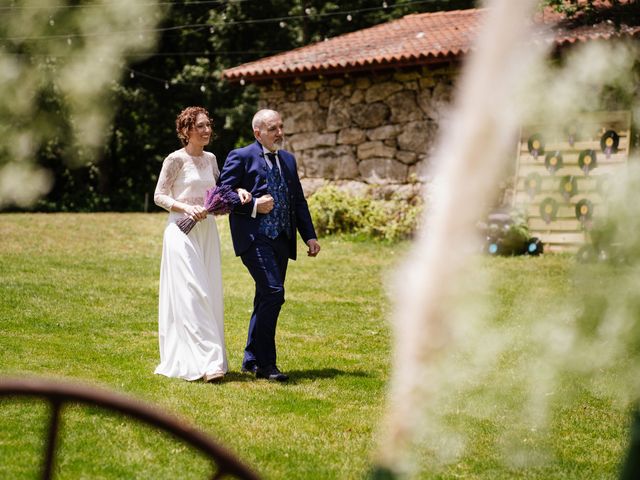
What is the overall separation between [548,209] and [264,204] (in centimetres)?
441

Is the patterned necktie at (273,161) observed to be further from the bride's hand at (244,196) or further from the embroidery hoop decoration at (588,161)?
the embroidery hoop decoration at (588,161)

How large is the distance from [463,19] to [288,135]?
13.4ft

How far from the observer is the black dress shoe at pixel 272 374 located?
5.48m

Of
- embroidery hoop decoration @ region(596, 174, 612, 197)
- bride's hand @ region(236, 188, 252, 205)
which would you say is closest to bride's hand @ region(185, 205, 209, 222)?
bride's hand @ region(236, 188, 252, 205)

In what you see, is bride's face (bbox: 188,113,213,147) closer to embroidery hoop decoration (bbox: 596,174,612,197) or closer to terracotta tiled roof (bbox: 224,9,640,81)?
embroidery hoop decoration (bbox: 596,174,612,197)

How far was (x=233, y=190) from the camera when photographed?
213 inches

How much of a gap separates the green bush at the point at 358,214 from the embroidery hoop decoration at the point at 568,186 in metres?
12.5

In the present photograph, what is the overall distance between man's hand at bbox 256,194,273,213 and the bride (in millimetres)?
386

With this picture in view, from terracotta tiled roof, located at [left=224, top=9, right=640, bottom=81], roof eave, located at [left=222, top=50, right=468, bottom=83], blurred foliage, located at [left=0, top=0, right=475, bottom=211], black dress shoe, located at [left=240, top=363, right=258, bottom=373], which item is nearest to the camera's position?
black dress shoe, located at [left=240, top=363, right=258, bottom=373]

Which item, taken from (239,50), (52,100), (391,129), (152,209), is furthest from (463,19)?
(52,100)

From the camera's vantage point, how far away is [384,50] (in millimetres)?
14672

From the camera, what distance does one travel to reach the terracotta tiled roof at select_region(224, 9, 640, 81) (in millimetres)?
13758

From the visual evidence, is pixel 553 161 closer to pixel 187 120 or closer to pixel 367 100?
pixel 187 120

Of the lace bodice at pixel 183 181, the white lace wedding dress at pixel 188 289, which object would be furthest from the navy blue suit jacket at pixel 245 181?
the white lace wedding dress at pixel 188 289
